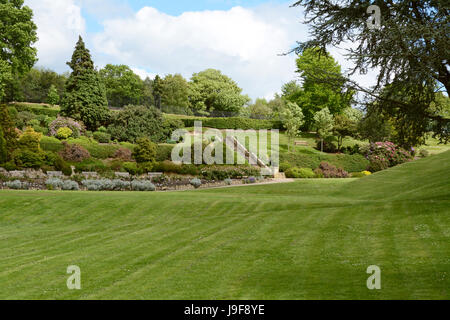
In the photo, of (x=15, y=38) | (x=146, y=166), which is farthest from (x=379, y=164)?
(x=15, y=38)

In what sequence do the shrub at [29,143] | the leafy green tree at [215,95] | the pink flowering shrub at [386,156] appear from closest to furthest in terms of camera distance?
the shrub at [29,143] → the pink flowering shrub at [386,156] → the leafy green tree at [215,95]

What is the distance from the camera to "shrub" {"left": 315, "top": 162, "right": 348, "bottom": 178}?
1277 inches

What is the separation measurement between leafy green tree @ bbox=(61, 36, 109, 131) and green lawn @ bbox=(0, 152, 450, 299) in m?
23.7

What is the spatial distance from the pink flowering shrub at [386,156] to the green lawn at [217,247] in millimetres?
17996

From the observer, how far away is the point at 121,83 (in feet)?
224

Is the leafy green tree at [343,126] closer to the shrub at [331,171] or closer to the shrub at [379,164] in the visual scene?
the shrub at [379,164]

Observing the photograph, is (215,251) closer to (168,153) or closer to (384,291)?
(384,291)

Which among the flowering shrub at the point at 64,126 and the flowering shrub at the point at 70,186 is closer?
the flowering shrub at the point at 70,186

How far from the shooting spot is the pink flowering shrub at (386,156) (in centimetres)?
3198

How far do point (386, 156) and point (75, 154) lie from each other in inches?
959

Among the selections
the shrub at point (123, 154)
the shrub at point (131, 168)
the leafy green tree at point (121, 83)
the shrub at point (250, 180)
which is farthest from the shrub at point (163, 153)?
the leafy green tree at point (121, 83)

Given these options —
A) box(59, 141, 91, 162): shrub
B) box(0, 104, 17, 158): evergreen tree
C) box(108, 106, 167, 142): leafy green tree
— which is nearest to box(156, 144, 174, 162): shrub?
box(59, 141, 91, 162): shrub

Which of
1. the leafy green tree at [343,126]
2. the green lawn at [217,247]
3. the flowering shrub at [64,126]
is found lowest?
the green lawn at [217,247]
